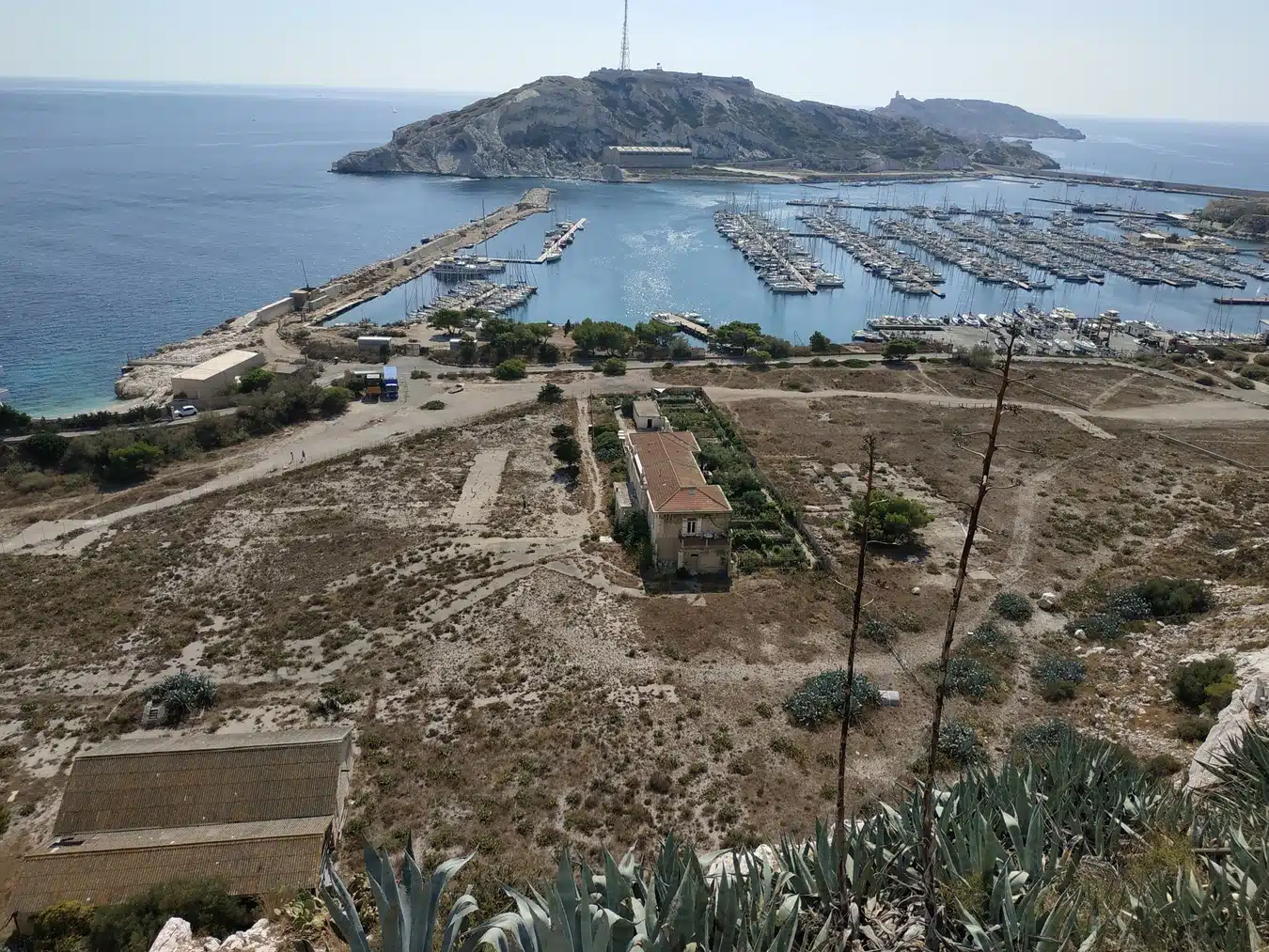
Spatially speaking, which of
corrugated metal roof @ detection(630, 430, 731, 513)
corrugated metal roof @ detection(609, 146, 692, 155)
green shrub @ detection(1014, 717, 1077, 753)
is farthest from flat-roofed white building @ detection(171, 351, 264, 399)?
corrugated metal roof @ detection(609, 146, 692, 155)

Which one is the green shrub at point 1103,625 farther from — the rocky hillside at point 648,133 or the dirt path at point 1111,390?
the rocky hillside at point 648,133

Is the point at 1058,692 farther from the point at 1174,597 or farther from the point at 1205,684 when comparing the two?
the point at 1174,597

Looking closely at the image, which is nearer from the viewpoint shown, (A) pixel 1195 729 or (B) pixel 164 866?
(B) pixel 164 866

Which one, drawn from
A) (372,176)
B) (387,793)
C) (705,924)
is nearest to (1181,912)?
(705,924)

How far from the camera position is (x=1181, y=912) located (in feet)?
21.2

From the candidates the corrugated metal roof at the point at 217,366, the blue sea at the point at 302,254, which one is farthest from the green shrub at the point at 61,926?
the blue sea at the point at 302,254

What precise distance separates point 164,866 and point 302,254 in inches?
2851

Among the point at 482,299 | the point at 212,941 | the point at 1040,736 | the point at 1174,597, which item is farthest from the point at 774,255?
the point at 212,941

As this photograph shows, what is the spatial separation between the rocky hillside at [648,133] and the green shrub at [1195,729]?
130527 mm

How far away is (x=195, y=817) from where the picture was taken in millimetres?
11695

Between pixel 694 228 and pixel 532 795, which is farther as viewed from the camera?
pixel 694 228

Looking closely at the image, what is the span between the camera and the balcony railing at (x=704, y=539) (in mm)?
20594

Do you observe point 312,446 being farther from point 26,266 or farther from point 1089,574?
point 26,266

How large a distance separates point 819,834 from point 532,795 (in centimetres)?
621
